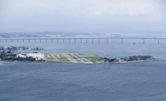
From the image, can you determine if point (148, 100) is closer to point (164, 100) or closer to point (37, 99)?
point (164, 100)

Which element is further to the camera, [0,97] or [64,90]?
[64,90]

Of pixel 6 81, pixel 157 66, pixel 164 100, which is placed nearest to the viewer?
pixel 164 100

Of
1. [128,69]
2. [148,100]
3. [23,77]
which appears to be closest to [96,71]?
[128,69]

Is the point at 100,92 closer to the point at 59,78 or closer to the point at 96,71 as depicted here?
the point at 59,78

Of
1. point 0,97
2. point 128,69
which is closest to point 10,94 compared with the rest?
point 0,97

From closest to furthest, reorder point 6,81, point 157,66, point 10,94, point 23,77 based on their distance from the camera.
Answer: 1. point 10,94
2. point 6,81
3. point 23,77
4. point 157,66

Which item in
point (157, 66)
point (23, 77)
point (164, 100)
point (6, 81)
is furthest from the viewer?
point (157, 66)
